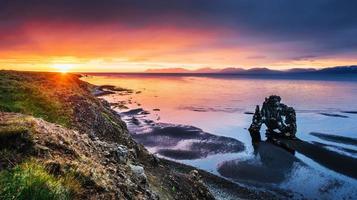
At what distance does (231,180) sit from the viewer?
133 feet

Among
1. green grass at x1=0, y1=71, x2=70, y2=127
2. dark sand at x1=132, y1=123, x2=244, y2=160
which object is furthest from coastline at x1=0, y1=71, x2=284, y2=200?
dark sand at x1=132, y1=123, x2=244, y2=160

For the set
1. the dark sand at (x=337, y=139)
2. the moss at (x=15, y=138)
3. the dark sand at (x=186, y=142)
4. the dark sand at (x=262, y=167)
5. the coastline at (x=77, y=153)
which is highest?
the moss at (x=15, y=138)

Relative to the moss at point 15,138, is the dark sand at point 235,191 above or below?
below

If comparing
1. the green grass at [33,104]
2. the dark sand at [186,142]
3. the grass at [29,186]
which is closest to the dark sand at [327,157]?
the dark sand at [186,142]

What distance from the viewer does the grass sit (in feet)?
21.7

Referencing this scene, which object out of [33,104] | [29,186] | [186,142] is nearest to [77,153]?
[29,186]

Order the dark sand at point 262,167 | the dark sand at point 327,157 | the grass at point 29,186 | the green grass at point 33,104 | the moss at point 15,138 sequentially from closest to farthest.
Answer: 1. the grass at point 29,186
2. the moss at point 15,138
3. the green grass at point 33,104
4. the dark sand at point 262,167
5. the dark sand at point 327,157

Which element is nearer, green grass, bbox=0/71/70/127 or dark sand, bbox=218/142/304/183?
green grass, bbox=0/71/70/127

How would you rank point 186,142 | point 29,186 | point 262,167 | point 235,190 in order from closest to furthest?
point 29,186 < point 235,190 < point 262,167 < point 186,142

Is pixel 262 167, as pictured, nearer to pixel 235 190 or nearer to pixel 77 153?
pixel 235 190

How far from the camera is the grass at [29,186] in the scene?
21.7 ft

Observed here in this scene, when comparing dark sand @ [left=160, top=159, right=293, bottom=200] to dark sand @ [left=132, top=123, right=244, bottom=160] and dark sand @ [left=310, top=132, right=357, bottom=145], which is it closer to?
dark sand @ [left=132, top=123, right=244, bottom=160]

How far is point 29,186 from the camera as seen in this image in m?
6.90

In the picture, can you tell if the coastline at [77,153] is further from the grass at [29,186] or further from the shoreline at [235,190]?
the shoreline at [235,190]
